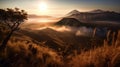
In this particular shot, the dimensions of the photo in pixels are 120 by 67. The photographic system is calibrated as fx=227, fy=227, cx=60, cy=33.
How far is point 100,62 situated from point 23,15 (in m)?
24.1

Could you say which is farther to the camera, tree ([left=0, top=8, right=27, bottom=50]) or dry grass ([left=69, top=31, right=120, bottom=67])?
tree ([left=0, top=8, right=27, bottom=50])

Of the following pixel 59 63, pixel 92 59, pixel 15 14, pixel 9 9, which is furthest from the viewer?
pixel 15 14

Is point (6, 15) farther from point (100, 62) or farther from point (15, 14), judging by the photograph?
point (100, 62)

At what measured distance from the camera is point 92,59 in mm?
6031

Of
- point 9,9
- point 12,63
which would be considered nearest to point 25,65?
point 12,63

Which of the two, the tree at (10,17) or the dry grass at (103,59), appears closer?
the dry grass at (103,59)

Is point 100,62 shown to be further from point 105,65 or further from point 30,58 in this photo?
point 30,58

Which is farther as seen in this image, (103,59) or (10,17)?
(10,17)

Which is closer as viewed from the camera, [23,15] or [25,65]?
[25,65]

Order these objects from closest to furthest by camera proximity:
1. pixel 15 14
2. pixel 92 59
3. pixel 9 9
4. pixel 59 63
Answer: pixel 92 59 < pixel 59 63 < pixel 9 9 < pixel 15 14

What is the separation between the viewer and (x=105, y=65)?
5660mm

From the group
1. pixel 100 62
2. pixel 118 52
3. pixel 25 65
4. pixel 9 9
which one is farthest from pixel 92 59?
pixel 9 9

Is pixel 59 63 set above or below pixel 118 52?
below

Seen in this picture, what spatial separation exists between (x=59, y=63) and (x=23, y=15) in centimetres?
2276
